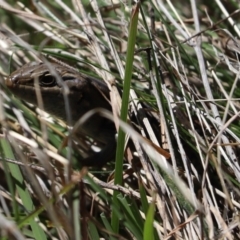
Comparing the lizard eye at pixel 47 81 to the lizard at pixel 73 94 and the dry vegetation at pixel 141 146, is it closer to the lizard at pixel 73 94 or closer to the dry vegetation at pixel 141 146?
the lizard at pixel 73 94

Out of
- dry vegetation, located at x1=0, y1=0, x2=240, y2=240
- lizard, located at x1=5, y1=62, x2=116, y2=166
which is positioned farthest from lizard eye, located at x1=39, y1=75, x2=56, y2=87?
dry vegetation, located at x1=0, y1=0, x2=240, y2=240

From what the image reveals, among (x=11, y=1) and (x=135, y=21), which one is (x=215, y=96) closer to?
→ (x=135, y=21)

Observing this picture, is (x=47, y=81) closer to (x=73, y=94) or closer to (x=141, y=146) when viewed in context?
(x=73, y=94)

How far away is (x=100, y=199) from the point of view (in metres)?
2.88

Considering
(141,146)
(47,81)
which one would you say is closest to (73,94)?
(47,81)

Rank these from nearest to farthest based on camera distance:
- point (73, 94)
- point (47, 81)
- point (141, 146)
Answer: point (141, 146) → point (47, 81) → point (73, 94)

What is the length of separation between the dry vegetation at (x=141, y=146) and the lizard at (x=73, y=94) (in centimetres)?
6

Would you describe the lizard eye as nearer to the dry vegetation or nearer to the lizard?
the lizard

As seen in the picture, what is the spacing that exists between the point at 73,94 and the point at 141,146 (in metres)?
0.68

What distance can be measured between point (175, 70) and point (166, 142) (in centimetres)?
37

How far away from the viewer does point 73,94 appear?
10.5 feet

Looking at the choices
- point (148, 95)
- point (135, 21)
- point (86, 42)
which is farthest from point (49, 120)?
point (135, 21)

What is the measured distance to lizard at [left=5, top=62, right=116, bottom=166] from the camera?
117 inches

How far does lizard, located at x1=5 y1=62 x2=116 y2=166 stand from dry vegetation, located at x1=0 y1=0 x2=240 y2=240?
0.21ft
